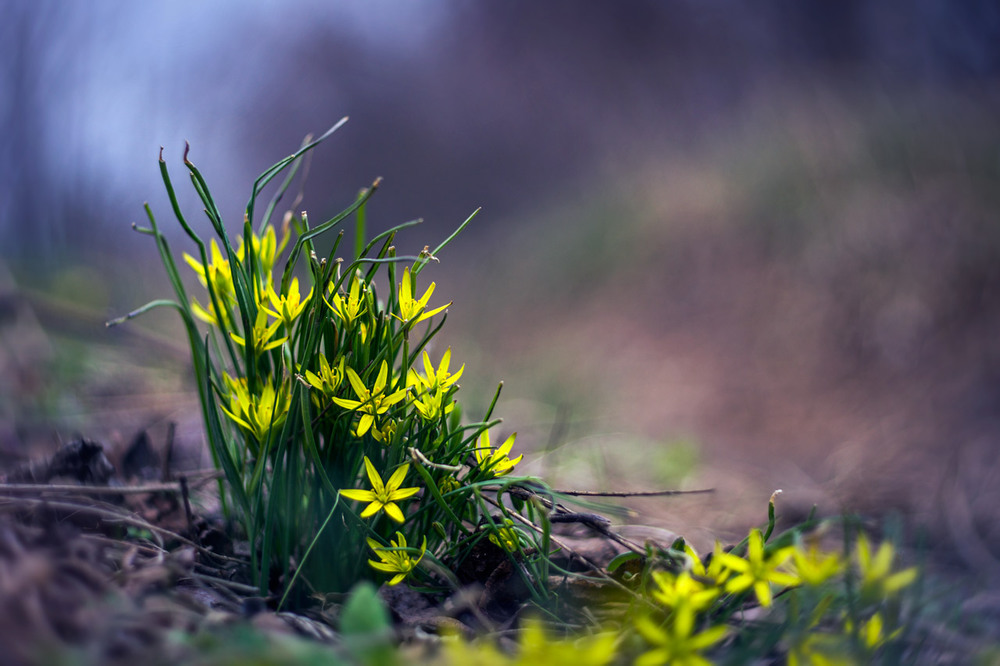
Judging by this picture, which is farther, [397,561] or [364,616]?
[397,561]

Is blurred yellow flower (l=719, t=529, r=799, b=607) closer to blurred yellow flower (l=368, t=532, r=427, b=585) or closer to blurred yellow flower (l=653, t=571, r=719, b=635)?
blurred yellow flower (l=653, t=571, r=719, b=635)

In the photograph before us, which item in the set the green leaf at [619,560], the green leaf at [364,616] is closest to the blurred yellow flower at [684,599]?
the green leaf at [619,560]

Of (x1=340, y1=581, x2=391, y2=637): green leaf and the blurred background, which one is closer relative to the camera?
(x1=340, y1=581, x2=391, y2=637): green leaf

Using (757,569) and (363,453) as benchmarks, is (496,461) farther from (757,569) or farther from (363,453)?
(757,569)

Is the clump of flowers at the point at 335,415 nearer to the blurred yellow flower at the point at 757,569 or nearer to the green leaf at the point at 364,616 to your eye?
the green leaf at the point at 364,616

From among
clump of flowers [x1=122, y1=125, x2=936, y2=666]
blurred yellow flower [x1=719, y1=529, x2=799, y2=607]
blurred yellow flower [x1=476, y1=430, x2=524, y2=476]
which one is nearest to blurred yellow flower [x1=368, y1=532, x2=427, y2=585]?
clump of flowers [x1=122, y1=125, x2=936, y2=666]

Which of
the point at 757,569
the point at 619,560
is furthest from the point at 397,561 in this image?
the point at 757,569

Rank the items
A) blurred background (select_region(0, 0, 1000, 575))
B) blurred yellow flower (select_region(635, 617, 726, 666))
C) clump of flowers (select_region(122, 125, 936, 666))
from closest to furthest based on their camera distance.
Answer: blurred yellow flower (select_region(635, 617, 726, 666)) < clump of flowers (select_region(122, 125, 936, 666)) < blurred background (select_region(0, 0, 1000, 575))

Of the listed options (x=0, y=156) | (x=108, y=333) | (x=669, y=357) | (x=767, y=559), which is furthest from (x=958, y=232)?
(x=0, y=156)

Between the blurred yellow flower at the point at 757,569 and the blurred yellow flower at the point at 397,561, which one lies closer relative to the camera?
the blurred yellow flower at the point at 757,569
